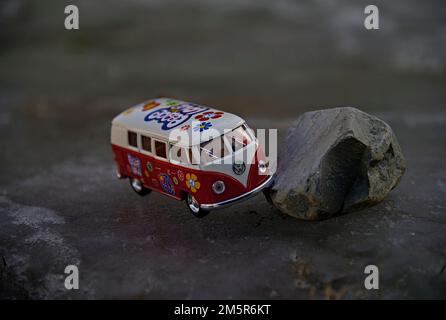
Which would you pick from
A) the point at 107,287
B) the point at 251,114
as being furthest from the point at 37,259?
the point at 251,114

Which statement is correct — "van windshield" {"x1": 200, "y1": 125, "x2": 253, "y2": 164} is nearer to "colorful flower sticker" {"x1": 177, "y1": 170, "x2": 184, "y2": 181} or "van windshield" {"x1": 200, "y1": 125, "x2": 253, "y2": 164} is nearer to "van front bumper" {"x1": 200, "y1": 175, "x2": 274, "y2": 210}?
"colorful flower sticker" {"x1": 177, "y1": 170, "x2": 184, "y2": 181}

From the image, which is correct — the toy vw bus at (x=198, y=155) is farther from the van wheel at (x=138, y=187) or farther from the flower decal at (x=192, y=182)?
the van wheel at (x=138, y=187)

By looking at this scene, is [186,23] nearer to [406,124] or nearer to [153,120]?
[406,124]

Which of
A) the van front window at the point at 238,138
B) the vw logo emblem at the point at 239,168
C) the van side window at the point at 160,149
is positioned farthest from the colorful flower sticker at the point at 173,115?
the vw logo emblem at the point at 239,168

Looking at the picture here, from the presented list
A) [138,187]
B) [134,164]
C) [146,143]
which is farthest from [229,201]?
[138,187]

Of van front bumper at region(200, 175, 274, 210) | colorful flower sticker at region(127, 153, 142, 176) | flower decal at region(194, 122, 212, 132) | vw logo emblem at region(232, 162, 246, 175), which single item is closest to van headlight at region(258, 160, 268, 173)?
van front bumper at region(200, 175, 274, 210)

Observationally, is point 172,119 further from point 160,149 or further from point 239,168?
point 239,168
